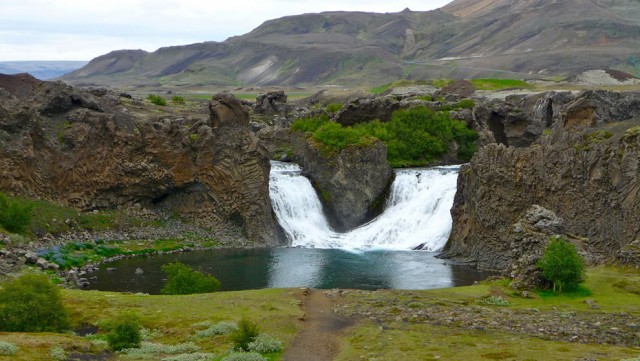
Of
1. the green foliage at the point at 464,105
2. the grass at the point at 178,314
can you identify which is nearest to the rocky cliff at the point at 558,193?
the grass at the point at 178,314

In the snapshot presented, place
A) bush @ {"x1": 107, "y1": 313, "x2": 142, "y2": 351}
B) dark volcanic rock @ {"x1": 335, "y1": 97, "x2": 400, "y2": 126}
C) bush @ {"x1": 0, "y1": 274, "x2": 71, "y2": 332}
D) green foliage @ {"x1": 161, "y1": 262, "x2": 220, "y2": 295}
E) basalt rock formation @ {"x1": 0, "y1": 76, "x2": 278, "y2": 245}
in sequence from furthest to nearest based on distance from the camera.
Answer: dark volcanic rock @ {"x1": 335, "y1": 97, "x2": 400, "y2": 126}, basalt rock formation @ {"x1": 0, "y1": 76, "x2": 278, "y2": 245}, green foliage @ {"x1": 161, "y1": 262, "x2": 220, "y2": 295}, bush @ {"x1": 0, "y1": 274, "x2": 71, "y2": 332}, bush @ {"x1": 107, "y1": 313, "x2": 142, "y2": 351}

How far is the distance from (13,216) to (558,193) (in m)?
51.6

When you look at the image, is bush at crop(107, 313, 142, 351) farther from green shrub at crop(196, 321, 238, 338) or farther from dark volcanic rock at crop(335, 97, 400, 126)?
dark volcanic rock at crop(335, 97, 400, 126)

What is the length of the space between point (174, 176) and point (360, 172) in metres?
23.8

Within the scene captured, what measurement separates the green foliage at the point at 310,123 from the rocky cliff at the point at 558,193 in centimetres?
4531

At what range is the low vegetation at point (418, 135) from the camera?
114 m

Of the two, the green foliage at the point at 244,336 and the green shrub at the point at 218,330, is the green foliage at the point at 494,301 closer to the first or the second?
the green shrub at the point at 218,330

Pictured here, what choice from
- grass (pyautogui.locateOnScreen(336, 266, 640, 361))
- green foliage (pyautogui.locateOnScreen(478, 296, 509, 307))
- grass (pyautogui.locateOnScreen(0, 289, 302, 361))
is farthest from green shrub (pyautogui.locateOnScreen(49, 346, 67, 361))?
green foliage (pyautogui.locateOnScreen(478, 296, 509, 307))

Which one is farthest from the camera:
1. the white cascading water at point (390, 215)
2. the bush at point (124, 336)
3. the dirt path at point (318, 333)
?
the white cascading water at point (390, 215)

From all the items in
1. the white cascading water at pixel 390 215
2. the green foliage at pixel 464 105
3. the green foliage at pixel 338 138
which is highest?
the green foliage at pixel 464 105

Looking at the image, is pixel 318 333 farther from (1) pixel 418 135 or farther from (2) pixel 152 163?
(1) pixel 418 135

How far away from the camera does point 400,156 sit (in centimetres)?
11394

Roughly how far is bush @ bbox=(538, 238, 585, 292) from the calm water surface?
16.6m

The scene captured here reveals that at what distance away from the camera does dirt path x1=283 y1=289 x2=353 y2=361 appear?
32219mm
